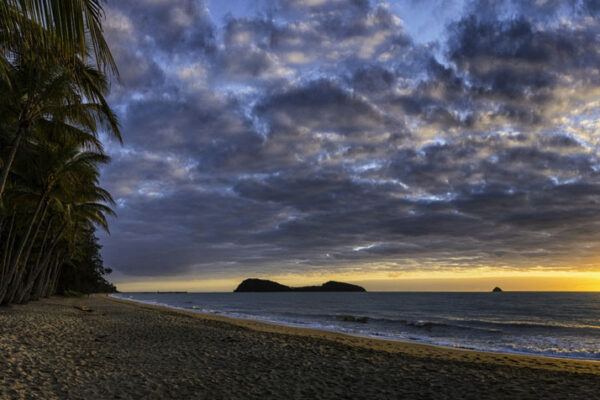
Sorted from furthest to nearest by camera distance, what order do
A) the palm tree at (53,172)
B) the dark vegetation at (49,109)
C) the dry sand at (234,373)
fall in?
the palm tree at (53,172) < the dry sand at (234,373) < the dark vegetation at (49,109)

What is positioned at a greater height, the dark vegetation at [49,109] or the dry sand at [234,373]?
the dark vegetation at [49,109]

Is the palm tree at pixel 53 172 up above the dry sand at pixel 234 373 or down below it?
above

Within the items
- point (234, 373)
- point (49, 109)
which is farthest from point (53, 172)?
point (234, 373)

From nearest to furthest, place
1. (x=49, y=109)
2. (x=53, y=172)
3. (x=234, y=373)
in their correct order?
(x=234, y=373) < (x=49, y=109) < (x=53, y=172)

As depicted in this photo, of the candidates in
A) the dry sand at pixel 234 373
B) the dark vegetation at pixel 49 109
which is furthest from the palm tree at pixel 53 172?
the dry sand at pixel 234 373

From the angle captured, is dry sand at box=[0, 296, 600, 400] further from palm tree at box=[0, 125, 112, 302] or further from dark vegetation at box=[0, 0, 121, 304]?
palm tree at box=[0, 125, 112, 302]

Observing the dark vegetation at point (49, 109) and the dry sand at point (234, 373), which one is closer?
the dark vegetation at point (49, 109)

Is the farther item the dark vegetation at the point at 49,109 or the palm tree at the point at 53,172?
the palm tree at the point at 53,172

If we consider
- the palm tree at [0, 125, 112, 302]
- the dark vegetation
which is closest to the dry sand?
the dark vegetation

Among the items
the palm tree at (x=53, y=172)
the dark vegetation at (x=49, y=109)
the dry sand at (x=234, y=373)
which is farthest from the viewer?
the palm tree at (x=53, y=172)

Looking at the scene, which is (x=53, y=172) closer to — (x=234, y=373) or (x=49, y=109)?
(x=49, y=109)

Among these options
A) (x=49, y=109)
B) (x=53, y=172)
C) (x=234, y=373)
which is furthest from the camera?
(x=53, y=172)

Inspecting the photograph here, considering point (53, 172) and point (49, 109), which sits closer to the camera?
point (49, 109)

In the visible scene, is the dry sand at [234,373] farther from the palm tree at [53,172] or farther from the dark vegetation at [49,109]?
the palm tree at [53,172]
